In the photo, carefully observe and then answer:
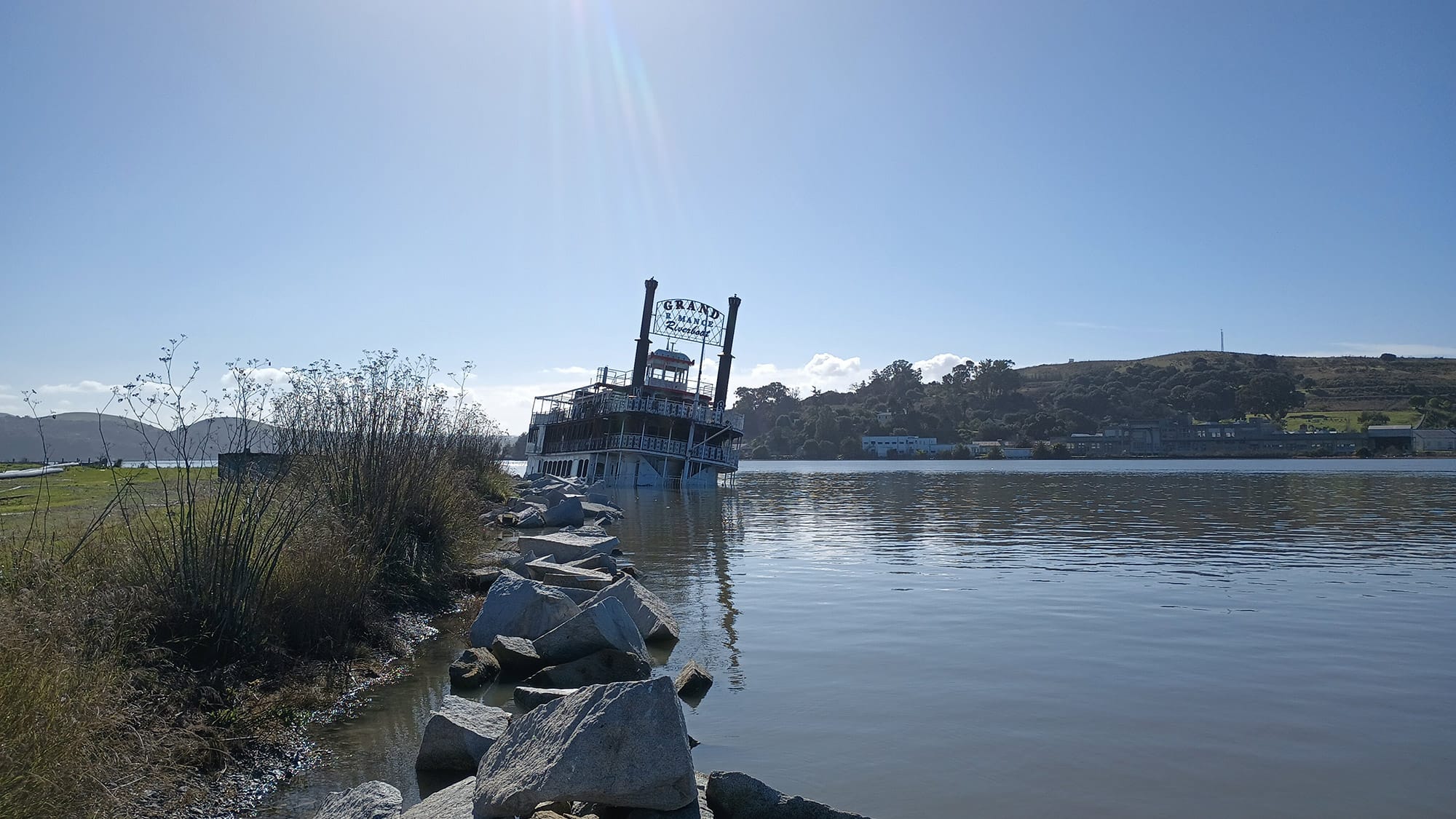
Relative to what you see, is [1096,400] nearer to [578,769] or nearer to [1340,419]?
[1340,419]

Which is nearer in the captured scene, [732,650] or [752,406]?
[732,650]

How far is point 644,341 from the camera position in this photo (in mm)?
55812

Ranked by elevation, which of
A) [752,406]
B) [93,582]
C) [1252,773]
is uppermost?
[752,406]

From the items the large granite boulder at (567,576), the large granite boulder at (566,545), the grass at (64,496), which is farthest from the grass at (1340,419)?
the grass at (64,496)

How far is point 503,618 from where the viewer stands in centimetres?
895

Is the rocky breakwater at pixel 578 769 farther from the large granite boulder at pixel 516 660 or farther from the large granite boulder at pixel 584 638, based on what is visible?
the large granite boulder at pixel 516 660

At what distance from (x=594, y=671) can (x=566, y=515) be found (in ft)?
42.6

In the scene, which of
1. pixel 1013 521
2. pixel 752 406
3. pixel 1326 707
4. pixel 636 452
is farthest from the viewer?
pixel 752 406

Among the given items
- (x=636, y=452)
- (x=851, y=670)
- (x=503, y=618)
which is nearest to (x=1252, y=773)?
(x=851, y=670)

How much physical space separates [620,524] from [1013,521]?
1145 cm

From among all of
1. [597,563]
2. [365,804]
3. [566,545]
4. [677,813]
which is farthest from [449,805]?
[566,545]

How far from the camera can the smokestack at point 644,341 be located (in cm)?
5426

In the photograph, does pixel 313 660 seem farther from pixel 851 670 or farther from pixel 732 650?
pixel 851 670

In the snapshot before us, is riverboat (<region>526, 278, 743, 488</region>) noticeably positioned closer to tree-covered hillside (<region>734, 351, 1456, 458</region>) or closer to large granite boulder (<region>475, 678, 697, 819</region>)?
large granite boulder (<region>475, 678, 697, 819</region>)
